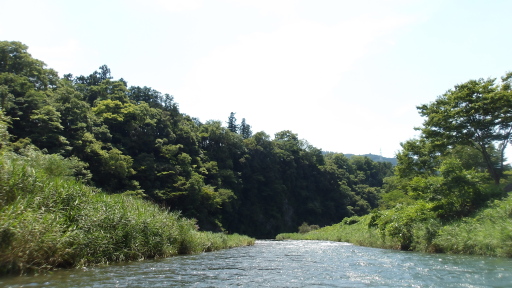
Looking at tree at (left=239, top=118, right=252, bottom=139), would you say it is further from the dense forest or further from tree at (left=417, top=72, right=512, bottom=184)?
tree at (left=417, top=72, right=512, bottom=184)

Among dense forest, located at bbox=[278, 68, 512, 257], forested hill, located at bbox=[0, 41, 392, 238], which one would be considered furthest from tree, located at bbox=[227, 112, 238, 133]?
dense forest, located at bbox=[278, 68, 512, 257]

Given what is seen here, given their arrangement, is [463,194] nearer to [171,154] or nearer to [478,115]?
[478,115]

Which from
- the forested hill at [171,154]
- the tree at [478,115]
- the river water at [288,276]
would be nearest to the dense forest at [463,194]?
the tree at [478,115]

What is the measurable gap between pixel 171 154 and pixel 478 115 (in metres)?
43.5

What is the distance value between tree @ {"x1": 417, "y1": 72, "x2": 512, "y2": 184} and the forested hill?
21.9 metres

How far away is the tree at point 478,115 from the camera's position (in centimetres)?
2331

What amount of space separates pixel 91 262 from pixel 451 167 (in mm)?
19224

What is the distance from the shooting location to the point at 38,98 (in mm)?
Result: 39094

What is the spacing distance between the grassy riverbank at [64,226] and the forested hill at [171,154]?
4283 mm

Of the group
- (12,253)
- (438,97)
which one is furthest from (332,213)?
(12,253)

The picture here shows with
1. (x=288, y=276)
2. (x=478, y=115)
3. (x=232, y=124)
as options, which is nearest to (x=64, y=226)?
(x=288, y=276)

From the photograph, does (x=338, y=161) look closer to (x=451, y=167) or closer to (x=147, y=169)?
(x=147, y=169)

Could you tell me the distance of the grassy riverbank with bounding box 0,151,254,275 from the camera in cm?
889

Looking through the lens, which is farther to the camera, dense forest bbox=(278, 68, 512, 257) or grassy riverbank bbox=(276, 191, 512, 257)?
dense forest bbox=(278, 68, 512, 257)
